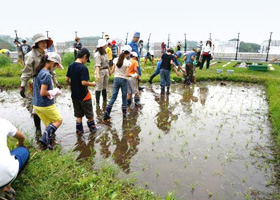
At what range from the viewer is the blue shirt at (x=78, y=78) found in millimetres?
4160

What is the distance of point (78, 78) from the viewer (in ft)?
14.0

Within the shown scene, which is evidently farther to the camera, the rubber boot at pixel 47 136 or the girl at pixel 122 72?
the girl at pixel 122 72

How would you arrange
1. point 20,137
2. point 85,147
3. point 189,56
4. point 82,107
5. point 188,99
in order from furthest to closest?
point 189,56 → point 188,99 → point 82,107 → point 85,147 → point 20,137

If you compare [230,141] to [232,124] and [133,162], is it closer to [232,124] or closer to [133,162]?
[232,124]

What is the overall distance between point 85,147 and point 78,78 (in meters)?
1.34

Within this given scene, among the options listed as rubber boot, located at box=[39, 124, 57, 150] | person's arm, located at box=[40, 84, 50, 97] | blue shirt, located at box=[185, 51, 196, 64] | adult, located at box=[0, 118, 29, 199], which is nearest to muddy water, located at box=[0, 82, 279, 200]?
rubber boot, located at box=[39, 124, 57, 150]

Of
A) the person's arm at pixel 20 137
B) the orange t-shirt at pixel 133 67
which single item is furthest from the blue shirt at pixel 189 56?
the person's arm at pixel 20 137

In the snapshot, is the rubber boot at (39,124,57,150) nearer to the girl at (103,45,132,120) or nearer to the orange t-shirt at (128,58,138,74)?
the girl at (103,45,132,120)

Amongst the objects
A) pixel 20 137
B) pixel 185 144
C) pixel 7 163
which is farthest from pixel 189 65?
pixel 7 163

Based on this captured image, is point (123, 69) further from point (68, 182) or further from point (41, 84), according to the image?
point (68, 182)

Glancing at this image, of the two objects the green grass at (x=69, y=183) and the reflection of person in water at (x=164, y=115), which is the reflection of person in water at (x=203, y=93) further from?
the green grass at (x=69, y=183)

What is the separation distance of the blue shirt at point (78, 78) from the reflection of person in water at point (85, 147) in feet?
2.75

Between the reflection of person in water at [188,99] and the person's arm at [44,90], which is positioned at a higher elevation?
the person's arm at [44,90]

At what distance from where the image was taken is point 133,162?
368 cm
